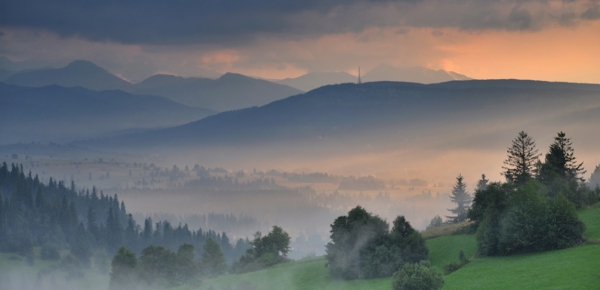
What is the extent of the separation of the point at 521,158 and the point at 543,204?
1997 inches

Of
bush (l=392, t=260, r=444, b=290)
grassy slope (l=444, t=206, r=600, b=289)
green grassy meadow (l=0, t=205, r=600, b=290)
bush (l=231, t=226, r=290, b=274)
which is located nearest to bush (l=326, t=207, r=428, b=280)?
green grassy meadow (l=0, t=205, r=600, b=290)

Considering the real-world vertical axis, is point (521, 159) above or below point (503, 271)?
above

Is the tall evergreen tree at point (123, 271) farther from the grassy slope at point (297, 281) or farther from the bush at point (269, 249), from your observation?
the grassy slope at point (297, 281)

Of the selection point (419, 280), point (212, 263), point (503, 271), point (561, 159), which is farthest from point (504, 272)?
point (212, 263)

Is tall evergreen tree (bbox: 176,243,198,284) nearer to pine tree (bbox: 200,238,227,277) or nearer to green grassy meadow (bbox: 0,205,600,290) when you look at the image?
pine tree (bbox: 200,238,227,277)

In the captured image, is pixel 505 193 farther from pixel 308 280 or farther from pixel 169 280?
pixel 169 280

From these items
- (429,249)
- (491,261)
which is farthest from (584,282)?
(429,249)

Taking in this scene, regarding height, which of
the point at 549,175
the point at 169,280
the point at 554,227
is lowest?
the point at 169,280

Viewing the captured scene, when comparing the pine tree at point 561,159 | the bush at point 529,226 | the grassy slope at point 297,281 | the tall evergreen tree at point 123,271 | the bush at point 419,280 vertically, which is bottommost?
the tall evergreen tree at point 123,271

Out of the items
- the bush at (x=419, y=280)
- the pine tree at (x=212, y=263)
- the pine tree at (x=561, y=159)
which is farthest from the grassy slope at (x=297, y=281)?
the pine tree at (x=561, y=159)

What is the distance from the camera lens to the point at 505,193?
89062mm

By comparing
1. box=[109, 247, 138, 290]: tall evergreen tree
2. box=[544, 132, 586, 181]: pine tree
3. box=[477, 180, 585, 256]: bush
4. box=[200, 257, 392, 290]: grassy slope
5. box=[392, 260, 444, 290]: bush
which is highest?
box=[544, 132, 586, 181]: pine tree

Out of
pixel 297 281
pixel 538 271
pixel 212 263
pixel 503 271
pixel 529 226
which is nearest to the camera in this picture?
pixel 538 271

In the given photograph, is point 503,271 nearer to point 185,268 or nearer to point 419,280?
point 419,280
